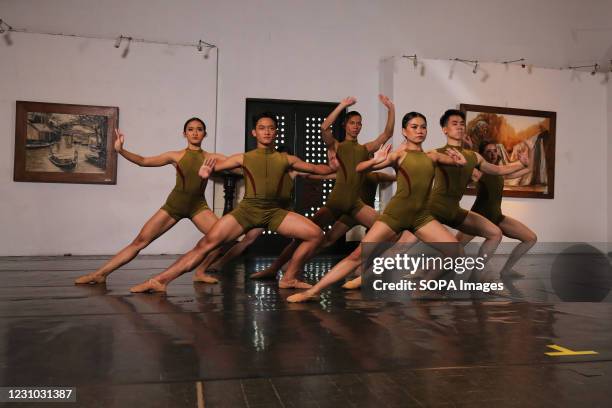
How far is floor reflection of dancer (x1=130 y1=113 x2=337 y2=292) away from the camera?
170 inches

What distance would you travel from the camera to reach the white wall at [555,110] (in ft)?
30.8

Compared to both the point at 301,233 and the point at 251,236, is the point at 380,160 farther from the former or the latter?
the point at 251,236

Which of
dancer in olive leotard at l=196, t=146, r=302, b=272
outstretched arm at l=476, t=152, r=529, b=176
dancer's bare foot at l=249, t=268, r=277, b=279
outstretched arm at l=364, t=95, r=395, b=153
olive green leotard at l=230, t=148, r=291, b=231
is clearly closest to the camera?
olive green leotard at l=230, t=148, r=291, b=231

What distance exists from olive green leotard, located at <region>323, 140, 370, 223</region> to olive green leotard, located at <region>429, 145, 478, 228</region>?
2.11ft

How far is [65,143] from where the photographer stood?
26.8 ft

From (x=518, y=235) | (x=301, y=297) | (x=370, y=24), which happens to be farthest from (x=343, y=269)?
(x=370, y=24)

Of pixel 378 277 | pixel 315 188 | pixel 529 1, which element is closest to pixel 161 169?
pixel 315 188

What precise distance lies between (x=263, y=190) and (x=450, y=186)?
5.40 ft

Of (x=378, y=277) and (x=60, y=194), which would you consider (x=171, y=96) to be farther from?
(x=378, y=277)

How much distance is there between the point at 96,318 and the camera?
10.9ft

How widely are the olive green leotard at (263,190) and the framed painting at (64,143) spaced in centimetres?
446

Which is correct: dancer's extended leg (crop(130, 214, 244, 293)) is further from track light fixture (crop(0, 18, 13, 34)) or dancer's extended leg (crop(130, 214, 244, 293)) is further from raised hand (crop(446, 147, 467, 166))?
track light fixture (crop(0, 18, 13, 34))

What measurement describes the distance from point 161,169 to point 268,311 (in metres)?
5.36

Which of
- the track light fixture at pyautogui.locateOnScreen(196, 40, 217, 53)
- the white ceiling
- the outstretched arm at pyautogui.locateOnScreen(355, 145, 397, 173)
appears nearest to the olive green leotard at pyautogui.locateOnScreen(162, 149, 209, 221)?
the outstretched arm at pyautogui.locateOnScreen(355, 145, 397, 173)
